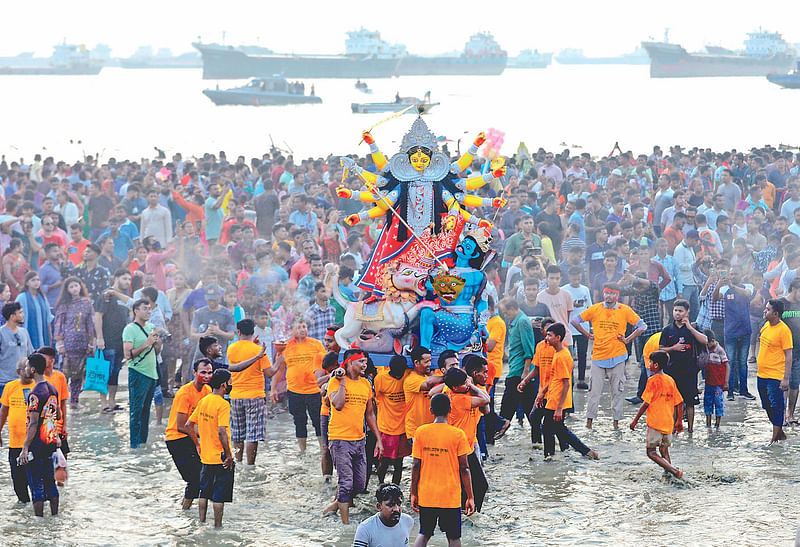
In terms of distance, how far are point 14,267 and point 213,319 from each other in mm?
3289

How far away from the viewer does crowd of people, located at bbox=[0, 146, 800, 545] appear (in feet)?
30.3

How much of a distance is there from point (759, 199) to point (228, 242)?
888 centimetres

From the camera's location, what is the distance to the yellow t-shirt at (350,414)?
30.2 ft

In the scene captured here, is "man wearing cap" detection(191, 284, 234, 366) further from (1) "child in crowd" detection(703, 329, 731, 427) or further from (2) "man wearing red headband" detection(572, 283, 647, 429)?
(1) "child in crowd" detection(703, 329, 731, 427)

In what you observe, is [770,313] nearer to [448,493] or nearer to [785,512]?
[785,512]

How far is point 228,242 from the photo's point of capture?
17.6 m

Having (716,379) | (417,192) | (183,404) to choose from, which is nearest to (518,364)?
(716,379)

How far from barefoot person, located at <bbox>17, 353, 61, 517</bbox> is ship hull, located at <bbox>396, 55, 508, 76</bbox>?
144958 mm

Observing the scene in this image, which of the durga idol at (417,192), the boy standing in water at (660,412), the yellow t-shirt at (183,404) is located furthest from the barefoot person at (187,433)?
the boy standing in water at (660,412)

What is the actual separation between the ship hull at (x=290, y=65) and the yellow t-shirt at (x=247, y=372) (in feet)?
446

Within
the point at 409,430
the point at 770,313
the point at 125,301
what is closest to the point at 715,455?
the point at 770,313

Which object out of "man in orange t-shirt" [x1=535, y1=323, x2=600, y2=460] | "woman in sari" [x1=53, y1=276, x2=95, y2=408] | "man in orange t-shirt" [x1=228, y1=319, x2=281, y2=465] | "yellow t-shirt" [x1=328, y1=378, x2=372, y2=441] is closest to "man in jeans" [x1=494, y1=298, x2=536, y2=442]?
"man in orange t-shirt" [x1=535, y1=323, x2=600, y2=460]

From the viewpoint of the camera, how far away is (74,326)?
41.6 feet

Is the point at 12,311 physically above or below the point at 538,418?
above
